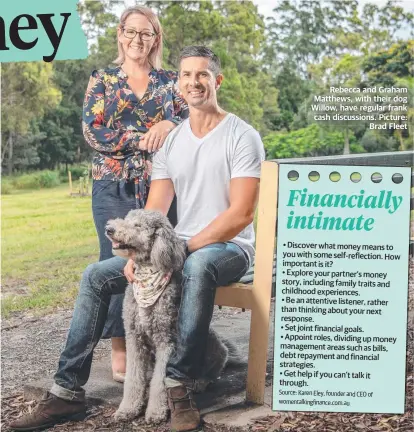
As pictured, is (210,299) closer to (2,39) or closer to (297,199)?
(297,199)

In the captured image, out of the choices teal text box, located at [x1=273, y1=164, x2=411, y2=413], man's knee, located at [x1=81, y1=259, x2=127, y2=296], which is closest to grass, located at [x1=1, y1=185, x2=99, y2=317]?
man's knee, located at [x1=81, y1=259, x2=127, y2=296]

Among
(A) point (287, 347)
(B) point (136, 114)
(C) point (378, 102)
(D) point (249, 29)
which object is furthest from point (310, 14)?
(A) point (287, 347)

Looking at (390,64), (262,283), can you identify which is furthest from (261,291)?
(390,64)

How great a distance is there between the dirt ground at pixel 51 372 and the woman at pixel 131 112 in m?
0.62

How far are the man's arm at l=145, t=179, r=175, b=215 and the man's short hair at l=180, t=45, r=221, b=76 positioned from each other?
561mm

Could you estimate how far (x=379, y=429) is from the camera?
11.2 ft

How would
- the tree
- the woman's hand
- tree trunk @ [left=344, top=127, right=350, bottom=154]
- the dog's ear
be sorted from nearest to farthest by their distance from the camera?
the dog's ear → the woman's hand → tree trunk @ [left=344, top=127, right=350, bottom=154] → the tree

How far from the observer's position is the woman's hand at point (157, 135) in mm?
3617

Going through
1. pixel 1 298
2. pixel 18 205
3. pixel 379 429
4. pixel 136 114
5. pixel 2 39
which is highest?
pixel 2 39

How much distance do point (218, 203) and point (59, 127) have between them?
52.3 inches

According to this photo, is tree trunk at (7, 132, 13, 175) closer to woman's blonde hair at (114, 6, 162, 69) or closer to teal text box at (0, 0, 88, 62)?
teal text box at (0, 0, 88, 62)

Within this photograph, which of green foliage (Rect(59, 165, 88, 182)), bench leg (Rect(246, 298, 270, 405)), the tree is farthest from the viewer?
the tree

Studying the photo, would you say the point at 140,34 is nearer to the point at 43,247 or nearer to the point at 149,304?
the point at 149,304

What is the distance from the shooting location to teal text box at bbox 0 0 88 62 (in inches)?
148
